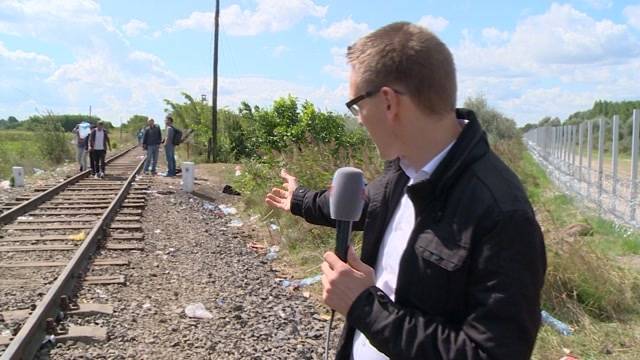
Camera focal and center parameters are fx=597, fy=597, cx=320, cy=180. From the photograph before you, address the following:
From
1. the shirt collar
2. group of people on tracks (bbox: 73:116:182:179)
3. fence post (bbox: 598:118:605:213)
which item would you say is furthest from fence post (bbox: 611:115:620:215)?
group of people on tracks (bbox: 73:116:182:179)

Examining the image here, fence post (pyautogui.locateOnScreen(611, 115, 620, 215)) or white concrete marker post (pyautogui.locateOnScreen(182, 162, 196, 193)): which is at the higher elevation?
fence post (pyautogui.locateOnScreen(611, 115, 620, 215))

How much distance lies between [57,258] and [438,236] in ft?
26.4

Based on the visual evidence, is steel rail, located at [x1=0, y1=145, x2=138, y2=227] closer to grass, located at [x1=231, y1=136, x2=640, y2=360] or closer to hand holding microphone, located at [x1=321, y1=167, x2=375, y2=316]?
grass, located at [x1=231, y1=136, x2=640, y2=360]

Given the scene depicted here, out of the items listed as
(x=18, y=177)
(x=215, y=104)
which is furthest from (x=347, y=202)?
(x=215, y=104)

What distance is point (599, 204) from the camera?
1316 cm

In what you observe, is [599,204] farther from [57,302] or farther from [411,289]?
[411,289]

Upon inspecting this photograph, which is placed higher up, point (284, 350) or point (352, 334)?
point (352, 334)

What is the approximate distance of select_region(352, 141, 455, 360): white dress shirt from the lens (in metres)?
1.67

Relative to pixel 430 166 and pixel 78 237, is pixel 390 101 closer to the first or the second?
pixel 430 166

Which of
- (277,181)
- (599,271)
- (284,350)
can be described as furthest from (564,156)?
(284,350)

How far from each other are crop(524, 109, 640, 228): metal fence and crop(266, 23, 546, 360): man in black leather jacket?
32.4ft

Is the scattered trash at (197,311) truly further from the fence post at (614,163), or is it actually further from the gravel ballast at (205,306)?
the fence post at (614,163)

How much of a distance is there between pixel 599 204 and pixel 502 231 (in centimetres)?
1306

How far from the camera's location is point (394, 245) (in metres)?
1.79
